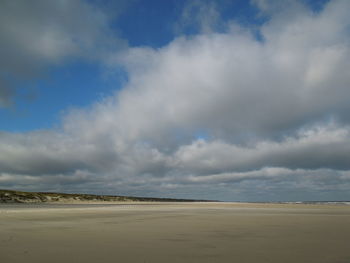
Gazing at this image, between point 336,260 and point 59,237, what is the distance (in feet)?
29.7

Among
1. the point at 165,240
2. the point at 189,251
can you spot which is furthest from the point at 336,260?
the point at 165,240

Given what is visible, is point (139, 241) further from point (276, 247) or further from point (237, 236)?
point (276, 247)

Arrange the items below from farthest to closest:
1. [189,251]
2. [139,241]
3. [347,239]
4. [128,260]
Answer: [347,239], [139,241], [189,251], [128,260]

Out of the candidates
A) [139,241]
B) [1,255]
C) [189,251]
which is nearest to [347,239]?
[189,251]

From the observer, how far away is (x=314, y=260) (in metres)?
6.71

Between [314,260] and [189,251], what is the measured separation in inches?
129

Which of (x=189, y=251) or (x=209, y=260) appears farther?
(x=189, y=251)

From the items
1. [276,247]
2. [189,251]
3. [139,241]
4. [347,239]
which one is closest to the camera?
[189,251]

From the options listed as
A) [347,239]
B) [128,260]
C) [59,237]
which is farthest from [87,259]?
[347,239]

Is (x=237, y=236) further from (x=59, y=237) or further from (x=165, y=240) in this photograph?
(x=59, y=237)

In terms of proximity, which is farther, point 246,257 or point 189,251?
point 189,251

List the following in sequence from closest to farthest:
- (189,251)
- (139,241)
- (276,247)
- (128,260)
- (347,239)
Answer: (128,260), (189,251), (276,247), (139,241), (347,239)

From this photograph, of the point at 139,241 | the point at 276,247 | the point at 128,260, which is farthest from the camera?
the point at 139,241

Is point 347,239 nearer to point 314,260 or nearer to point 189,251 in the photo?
point 314,260
